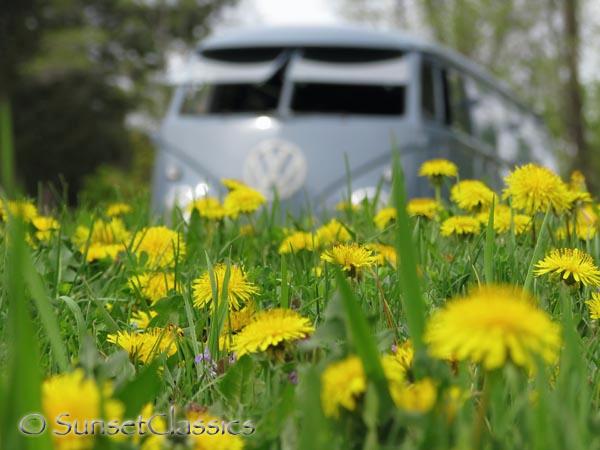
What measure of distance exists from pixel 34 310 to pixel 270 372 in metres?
0.77

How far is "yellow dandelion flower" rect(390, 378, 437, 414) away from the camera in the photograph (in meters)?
0.76

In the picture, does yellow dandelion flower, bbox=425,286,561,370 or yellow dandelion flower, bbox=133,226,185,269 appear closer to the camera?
yellow dandelion flower, bbox=425,286,561,370

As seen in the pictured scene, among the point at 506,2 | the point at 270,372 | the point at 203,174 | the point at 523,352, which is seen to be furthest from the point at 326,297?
the point at 506,2

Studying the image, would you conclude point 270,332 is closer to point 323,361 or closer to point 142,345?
point 323,361

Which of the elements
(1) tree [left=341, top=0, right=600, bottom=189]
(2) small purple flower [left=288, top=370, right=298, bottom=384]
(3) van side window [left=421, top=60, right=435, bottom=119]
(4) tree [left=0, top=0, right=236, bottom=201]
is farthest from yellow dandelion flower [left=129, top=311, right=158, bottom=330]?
(4) tree [left=0, top=0, right=236, bottom=201]

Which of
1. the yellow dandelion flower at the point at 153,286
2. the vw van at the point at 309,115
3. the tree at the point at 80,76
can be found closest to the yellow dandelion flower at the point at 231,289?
the yellow dandelion flower at the point at 153,286

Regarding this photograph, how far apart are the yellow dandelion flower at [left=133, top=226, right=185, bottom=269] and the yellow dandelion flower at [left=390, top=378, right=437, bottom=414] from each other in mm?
1054

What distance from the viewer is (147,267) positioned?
1.83m

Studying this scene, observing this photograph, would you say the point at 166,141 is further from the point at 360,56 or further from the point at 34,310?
the point at 34,310

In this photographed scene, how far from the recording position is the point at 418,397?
2.59 ft

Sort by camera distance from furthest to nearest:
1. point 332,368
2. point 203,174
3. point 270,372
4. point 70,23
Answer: point 70,23 → point 203,174 → point 270,372 → point 332,368

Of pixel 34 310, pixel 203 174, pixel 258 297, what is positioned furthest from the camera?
pixel 203 174

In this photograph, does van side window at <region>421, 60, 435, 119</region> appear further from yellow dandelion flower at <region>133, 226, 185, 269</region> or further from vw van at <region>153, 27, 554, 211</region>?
yellow dandelion flower at <region>133, 226, 185, 269</region>

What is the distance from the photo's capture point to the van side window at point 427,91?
24.3 feet
